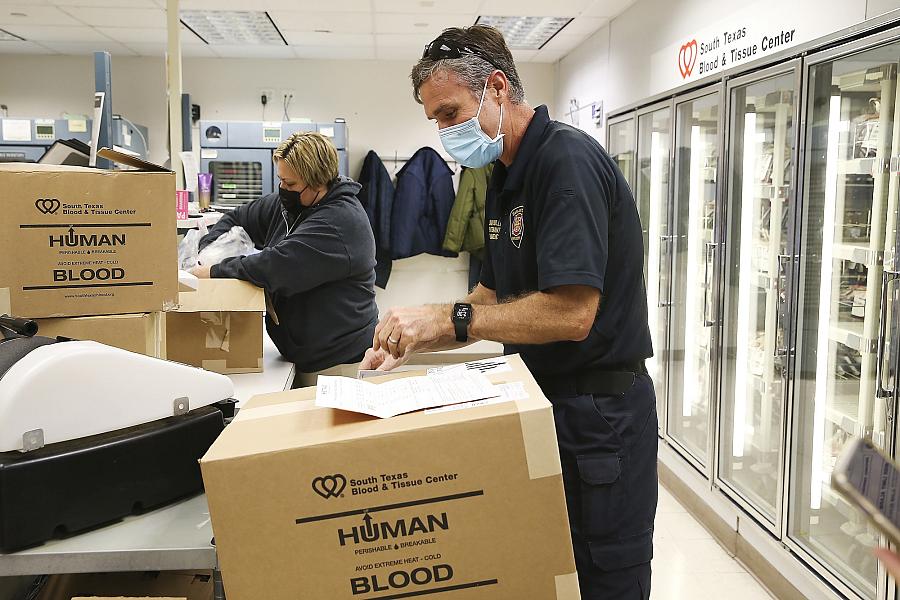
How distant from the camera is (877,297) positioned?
270cm

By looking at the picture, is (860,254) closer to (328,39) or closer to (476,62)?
(476,62)

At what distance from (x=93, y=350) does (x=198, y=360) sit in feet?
4.65

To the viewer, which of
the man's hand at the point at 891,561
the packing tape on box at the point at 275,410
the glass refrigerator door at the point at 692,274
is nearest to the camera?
the man's hand at the point at 891,561

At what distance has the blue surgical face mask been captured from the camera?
1732mm

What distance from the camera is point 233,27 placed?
5938 millimetres

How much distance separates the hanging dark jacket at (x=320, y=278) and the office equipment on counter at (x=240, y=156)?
128 inches

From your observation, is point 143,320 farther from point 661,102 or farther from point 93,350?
point 661,102

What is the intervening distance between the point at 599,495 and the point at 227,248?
196 centimetres

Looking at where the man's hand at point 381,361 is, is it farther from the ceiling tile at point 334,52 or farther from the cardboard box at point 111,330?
the ceiling tile at point 334,52

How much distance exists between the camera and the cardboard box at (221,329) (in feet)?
8.69

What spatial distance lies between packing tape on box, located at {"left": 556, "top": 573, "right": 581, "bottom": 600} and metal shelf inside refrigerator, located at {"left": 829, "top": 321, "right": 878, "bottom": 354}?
6.62 feet

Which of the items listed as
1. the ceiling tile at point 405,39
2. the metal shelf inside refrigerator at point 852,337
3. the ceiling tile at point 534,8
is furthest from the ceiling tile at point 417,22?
the metal shelf inside refrigerator at point 852,337

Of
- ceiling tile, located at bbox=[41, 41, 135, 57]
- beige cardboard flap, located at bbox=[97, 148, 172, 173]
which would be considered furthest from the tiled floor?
ceiling tile, located at bbox=[41, 41, 135, 57]

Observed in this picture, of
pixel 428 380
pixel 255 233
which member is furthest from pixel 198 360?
pixel 428 380
